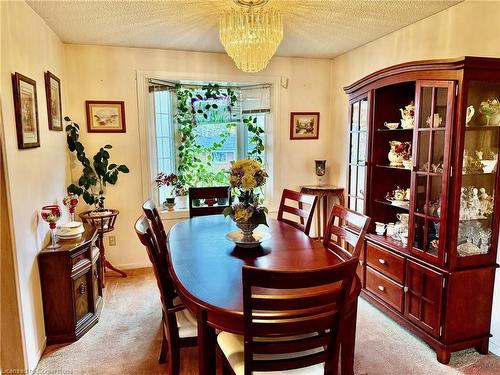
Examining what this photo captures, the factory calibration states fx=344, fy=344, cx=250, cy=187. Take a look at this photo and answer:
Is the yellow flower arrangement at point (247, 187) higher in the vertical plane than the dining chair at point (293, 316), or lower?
higher

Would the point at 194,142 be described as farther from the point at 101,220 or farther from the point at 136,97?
the point at 101,220

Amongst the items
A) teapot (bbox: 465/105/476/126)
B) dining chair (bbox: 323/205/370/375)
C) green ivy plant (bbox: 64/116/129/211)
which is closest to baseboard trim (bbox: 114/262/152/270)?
green ivy plant (bbox: 64/116/129/211)

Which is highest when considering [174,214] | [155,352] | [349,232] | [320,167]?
[320,167]

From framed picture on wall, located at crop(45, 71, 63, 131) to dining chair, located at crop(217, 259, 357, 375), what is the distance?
2.46 m

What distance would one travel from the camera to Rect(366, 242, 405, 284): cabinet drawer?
260cm

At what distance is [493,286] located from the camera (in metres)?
2.30

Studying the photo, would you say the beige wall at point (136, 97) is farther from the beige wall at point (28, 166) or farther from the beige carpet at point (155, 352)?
the beige carpet at point (155, 352)

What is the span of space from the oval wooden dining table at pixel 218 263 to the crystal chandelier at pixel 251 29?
130 centimetres

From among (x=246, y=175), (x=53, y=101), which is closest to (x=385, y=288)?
(x=246, y=175)

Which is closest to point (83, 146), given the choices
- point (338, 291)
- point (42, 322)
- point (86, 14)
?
point (86, 14)

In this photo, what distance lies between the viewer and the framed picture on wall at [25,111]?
7.01ft

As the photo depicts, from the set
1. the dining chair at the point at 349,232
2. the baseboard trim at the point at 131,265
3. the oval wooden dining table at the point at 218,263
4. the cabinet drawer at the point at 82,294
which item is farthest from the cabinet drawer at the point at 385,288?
the baseboard trim at the point at 131,265

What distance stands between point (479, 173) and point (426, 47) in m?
1.23

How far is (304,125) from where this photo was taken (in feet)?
14.2
